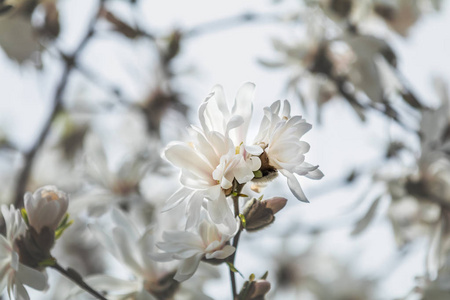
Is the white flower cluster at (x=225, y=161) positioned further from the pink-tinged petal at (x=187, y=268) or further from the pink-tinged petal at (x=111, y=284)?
the pink-tinged petal at (x=111, y=284)

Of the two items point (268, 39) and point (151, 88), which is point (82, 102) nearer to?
point (151, 88)

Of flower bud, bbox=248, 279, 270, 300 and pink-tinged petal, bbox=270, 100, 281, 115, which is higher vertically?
pink-tinged petal, bbox=270, 100, 281, 115

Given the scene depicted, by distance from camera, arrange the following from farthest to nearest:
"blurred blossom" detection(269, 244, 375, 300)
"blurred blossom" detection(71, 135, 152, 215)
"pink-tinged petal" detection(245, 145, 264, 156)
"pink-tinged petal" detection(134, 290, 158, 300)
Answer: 1. "blurred blossom" detection(269, 244, 375, 300)
2. "blurred blossom" detection(71, 135, 152, 215)
3. "pink-tinged petal" detection(134, 290, 158, 300)
4. "pink-tinged petal" detection(245, 145, 264, 156)

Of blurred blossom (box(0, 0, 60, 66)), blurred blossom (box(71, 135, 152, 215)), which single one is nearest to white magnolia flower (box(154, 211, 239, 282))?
blurred blossom (box(71, 135, 152, 215))

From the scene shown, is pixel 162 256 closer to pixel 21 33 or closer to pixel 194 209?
pixel 194 209

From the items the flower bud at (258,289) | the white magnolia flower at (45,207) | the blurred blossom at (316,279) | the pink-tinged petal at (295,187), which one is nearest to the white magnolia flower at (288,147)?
the pink-tinged petal at (295,187)

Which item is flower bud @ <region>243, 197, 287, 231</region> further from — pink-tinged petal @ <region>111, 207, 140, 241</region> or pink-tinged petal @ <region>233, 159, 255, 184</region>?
pink-tinged petal @ <region>111, 207, 140, 241</region>

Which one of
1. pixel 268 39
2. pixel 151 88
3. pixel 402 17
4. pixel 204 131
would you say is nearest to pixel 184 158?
pixel 204 131

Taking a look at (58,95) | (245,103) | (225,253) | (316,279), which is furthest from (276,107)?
(316,279)
